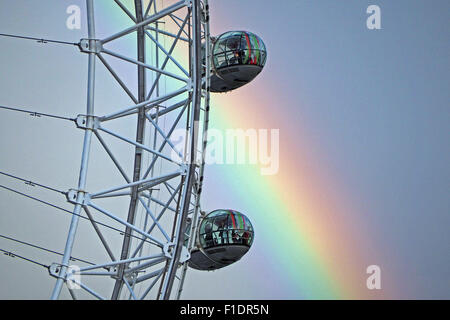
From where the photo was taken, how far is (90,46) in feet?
64.0

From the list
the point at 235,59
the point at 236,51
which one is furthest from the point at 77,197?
the point at 236,51

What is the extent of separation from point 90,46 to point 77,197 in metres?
3.59

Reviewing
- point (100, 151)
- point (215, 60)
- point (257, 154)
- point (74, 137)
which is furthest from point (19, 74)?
point (215, 60)

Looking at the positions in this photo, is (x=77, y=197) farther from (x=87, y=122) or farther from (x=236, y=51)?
(x=236, y=51)

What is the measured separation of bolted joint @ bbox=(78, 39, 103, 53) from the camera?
1948 centimetres

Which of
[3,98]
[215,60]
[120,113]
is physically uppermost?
[3,98]

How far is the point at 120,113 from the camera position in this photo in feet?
66.6

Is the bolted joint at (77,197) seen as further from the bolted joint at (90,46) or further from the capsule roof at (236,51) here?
the capsule roof at (236,51)

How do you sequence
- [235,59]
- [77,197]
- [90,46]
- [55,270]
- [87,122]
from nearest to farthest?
[55,270] < [77,197] < [87,122] < [90,46] < [235,59]

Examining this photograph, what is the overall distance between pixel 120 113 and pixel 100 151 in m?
19.6

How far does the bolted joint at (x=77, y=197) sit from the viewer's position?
18.6 metres

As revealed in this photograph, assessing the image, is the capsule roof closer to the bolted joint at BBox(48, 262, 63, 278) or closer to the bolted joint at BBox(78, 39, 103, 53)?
the bolted joint at BBox(78, 39, 103, 53)
